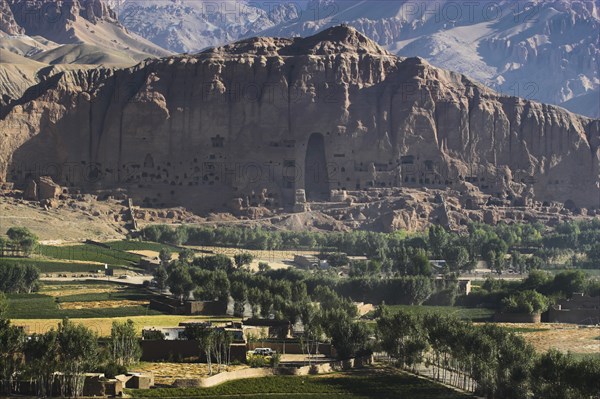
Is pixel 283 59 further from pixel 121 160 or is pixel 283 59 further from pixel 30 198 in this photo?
pixel 30 198

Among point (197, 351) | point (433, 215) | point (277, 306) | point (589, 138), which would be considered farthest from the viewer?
point (589, 138)

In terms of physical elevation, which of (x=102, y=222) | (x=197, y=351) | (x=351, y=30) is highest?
(x=351, y=30)

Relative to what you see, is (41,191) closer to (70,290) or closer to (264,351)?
(70,290)

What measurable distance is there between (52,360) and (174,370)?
1061 cm

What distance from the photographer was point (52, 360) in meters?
74.4

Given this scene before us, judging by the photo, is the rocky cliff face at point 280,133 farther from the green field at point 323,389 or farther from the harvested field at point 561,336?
the green field at point 323,389

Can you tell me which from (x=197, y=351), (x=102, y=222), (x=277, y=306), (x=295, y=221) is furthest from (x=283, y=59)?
(x=197, y=351)

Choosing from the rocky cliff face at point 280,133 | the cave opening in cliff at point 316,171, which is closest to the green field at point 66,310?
the rocky cliff face at point 280,133

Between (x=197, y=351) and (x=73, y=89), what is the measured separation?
3918 inches

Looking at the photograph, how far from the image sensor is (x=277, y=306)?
107812mm

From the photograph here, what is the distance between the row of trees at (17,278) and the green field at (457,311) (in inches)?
1178

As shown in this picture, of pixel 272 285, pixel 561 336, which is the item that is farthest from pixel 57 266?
pixel 561 336

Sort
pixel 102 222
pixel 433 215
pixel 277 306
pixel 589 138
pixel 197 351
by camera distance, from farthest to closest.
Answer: pixel 589 138
pixel 433 215
pixel 102 222
pixel 277 306
pixel 197 351

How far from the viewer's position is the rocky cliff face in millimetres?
174250
